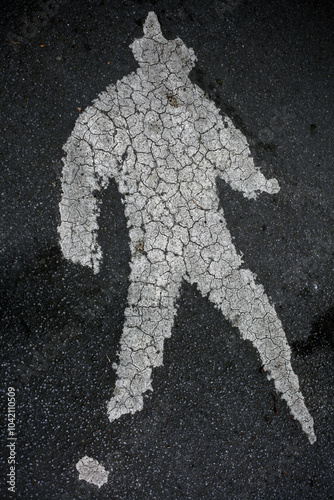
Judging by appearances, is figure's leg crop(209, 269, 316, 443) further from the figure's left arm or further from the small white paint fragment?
the small white paint fragment

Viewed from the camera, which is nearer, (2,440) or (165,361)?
(2,440)

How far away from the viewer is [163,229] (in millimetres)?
2213

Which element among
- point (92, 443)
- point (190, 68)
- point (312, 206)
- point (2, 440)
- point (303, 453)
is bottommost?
point (303, 453)

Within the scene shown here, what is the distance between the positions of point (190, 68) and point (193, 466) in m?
2.68

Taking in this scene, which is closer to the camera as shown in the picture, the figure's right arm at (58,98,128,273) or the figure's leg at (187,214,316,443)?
the figure's right arm at (58,98,128,273)

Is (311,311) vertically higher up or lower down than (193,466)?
higher up

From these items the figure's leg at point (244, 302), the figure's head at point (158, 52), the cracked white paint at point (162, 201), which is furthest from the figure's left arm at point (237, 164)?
the figure's head at point (158, 52)

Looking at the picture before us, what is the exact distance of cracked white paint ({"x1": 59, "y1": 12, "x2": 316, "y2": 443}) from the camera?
2154mm

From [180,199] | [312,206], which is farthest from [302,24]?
[180,199]

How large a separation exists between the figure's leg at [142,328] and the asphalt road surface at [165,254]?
0.01 metres

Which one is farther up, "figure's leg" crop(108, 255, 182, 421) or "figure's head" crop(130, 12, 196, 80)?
"figure's head" crop(130, 12, 196, 80)

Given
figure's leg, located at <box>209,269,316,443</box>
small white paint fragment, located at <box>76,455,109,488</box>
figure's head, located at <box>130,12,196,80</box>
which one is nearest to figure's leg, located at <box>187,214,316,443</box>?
figure's leg, located at <box>209,269,316,443</box>

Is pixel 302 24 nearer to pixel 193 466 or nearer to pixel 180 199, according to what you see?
pixel 180 199

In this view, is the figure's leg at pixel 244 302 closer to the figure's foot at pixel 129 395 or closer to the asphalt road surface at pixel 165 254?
the asphalt road surface at pixel 165 254
